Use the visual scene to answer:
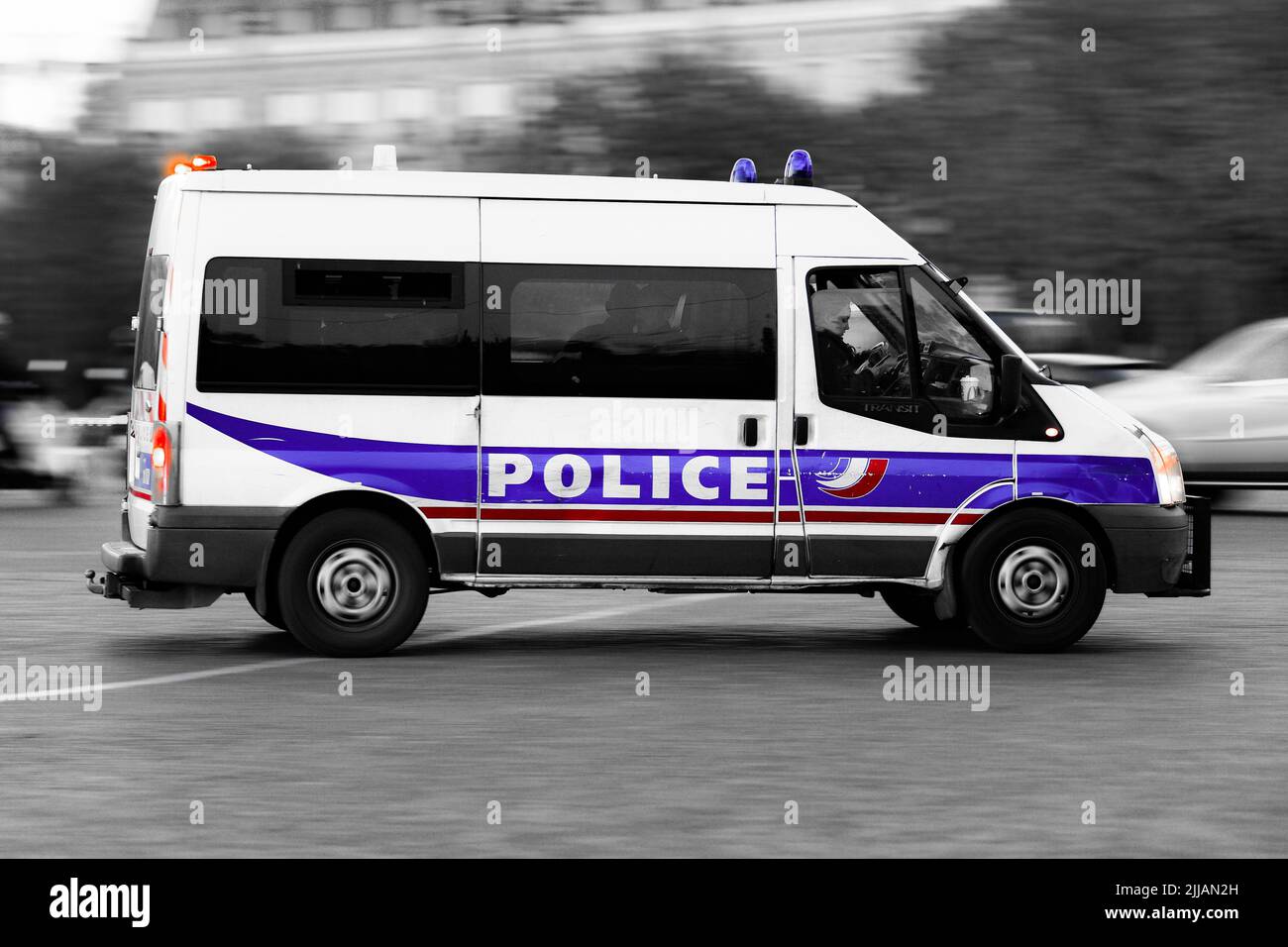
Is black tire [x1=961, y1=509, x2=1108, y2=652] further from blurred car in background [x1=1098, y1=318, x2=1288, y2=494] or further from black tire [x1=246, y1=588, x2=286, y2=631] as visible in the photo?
blurred car in background [x1=1098, y1=318, x2=1288, y2=494]

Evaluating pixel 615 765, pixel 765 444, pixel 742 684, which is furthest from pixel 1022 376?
pixel 615 765

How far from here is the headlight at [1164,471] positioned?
11.0 meters

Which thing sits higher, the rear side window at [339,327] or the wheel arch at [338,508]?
the rear side window at [339,327]

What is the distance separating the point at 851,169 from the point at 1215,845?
29895mm

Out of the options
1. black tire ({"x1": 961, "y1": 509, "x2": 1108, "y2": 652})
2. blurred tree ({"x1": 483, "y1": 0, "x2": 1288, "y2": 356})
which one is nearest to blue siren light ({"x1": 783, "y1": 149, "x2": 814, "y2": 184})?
black tire ({"x1": 961, "y1": 509, "x2": 1108, "y2": 652})

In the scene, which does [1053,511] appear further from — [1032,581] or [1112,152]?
[1112,152]

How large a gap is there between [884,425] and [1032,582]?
109cm

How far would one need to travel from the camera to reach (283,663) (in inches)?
417

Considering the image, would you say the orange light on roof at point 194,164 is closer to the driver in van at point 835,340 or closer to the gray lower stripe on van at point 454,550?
the gray lower stripe on van at point 454,550

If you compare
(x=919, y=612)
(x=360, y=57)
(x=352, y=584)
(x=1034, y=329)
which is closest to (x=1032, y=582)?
(x=919, y=612)

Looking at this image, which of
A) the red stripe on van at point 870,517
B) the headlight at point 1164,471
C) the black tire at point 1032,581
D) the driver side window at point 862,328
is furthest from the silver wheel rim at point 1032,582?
the driver side window at point 862,328

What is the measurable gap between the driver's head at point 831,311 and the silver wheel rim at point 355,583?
240 cm

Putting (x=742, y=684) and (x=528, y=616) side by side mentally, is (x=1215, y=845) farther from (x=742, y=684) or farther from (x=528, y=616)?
(x=528, y=616)

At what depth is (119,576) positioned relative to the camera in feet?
35.3
